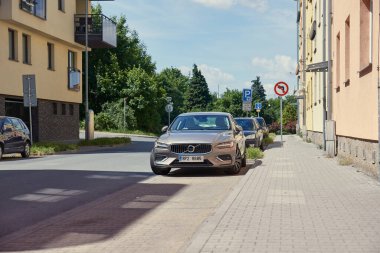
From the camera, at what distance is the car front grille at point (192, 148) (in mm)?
12820

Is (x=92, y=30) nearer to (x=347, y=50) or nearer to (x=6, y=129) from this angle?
(x=6, y=129)

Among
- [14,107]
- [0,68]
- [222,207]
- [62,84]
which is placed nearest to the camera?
[222,207]

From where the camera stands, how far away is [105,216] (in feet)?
25.6

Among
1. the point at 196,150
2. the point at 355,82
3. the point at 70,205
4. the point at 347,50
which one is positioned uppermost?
the point at 347,50

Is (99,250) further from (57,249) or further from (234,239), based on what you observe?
(234,239)

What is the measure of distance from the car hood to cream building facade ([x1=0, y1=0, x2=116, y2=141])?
1157cm

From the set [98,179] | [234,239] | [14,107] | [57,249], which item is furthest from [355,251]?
[14,107]

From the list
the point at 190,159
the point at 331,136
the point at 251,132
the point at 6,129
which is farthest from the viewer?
the point at 251,132

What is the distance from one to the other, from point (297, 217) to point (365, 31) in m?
6.59

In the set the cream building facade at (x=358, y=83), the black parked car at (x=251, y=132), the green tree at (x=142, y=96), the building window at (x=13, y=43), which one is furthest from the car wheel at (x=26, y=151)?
the green tree at (x=142, y=96)

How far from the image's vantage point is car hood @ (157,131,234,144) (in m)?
12.9

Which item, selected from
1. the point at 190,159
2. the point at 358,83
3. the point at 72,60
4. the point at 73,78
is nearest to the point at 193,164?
the point at 190,159

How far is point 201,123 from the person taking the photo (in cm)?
1454

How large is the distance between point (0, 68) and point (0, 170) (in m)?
12.0
